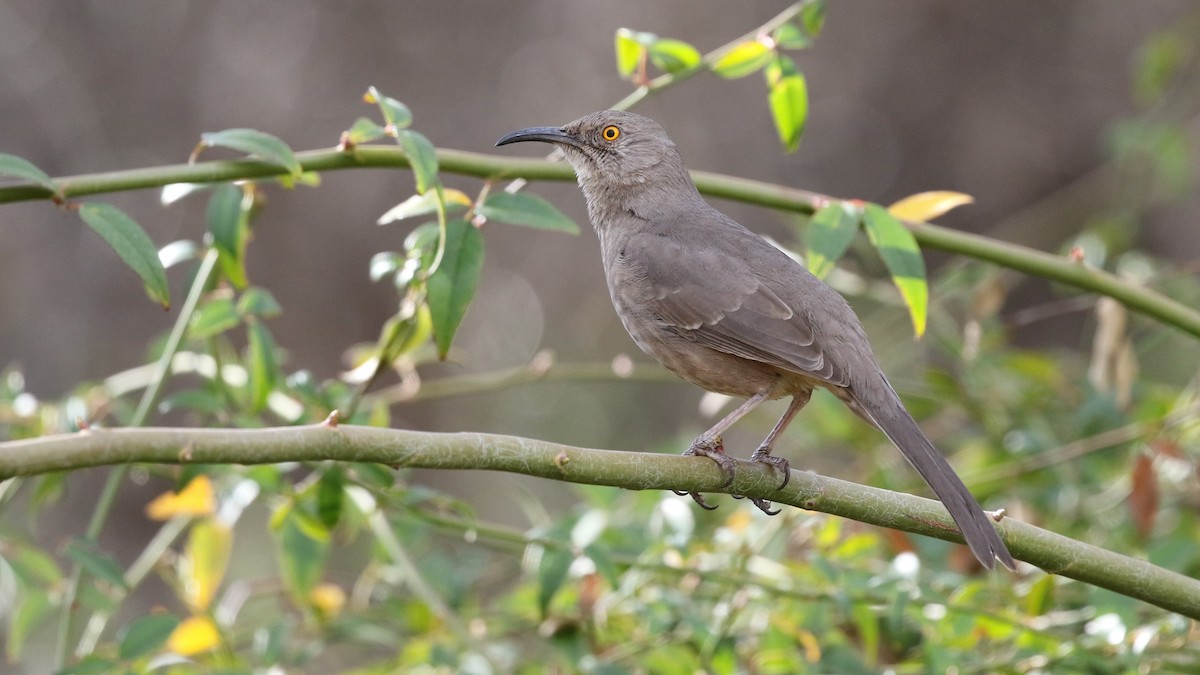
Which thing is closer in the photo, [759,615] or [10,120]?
[759,615]

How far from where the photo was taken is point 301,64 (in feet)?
24.4

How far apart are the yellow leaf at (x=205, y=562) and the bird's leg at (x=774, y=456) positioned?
5.28 feet

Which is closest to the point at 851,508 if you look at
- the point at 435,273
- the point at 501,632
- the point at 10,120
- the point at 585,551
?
the point at 585,551

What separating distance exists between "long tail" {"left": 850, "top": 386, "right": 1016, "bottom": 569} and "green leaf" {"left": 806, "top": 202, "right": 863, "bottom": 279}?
0.40m

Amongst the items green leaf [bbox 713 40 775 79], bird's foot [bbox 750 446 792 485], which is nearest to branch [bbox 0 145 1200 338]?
green leaf [bbox 713 40 775 79]

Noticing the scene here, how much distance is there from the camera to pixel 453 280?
9.65 ft

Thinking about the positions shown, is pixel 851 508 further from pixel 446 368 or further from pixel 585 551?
pixel 446 368

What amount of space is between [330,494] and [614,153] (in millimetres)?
1631

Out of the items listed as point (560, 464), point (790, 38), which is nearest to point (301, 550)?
point (560, 464)

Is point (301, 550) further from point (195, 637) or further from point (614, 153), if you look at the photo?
point (614, 153)

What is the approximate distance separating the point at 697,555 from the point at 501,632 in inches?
26.3

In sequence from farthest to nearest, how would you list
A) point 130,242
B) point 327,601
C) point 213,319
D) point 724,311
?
point 327,601, point 724,311, point 213,319, point 130,242

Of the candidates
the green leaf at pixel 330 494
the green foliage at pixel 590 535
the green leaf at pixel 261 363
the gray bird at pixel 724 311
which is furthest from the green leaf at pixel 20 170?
the gray bird at pixel 724 311

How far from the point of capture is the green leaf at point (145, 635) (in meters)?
2.93
